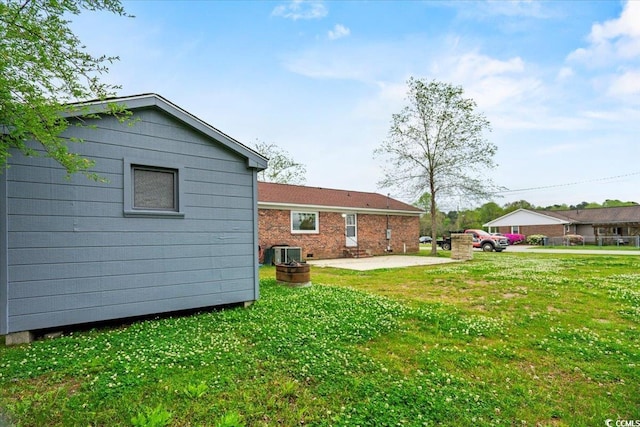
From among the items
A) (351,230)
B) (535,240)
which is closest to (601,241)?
(535,240)

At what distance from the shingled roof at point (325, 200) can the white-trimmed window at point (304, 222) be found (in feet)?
1.61

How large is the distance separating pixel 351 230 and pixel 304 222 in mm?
3397

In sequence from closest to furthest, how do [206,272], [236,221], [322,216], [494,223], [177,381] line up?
[177,381] → [206,272] → [236,221] → [322,216] → [494,223]

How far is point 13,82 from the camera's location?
2.99 metres

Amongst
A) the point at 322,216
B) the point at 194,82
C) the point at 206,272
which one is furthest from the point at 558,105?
the point at 206,272

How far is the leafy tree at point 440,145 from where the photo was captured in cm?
1867

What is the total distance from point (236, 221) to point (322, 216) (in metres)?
11.0

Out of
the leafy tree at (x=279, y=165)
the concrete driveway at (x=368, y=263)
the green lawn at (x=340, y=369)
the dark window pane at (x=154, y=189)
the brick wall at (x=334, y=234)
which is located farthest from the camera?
the leafy tree at (x=279, y=165)

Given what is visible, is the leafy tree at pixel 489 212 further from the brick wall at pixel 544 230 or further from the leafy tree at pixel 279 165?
the leafy tree at pixel 279 165

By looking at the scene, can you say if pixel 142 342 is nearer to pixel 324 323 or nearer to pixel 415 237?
pixel 324 323

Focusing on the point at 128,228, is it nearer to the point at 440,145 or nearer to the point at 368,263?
the point at 368,263

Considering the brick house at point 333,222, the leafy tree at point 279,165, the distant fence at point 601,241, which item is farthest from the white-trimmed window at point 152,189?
the distant fence at point 601,241

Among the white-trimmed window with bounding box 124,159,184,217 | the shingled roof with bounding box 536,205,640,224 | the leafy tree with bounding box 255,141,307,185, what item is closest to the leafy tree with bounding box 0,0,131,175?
the white-trimmed window with bounding box 124,159,184,217

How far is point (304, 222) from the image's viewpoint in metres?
16.1
